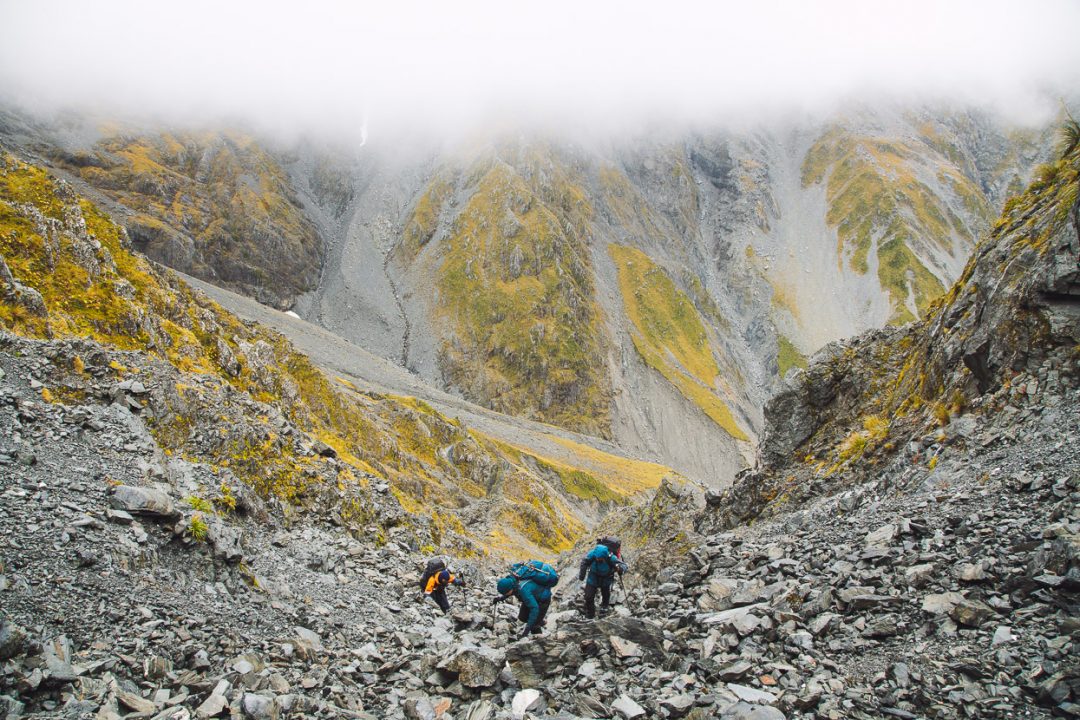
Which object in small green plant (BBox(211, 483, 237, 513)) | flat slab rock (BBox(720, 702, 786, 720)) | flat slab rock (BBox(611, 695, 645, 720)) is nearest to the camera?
flat slab rock (BBox(720, 702, 786, 720))

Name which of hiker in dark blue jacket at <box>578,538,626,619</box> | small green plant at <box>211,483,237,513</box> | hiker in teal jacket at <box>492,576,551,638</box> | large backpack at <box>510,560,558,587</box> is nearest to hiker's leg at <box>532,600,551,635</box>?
hiker in teal jacket at <box>492,576,551,638</box>

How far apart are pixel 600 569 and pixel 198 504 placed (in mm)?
10681

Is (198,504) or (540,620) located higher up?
(540,620)

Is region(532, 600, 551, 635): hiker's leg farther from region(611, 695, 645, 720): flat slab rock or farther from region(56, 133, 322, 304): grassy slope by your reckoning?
region(56, 133, 322, 304): grassy slope

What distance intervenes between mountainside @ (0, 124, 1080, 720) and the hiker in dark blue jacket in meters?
1.03

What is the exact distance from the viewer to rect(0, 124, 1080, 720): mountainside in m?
9.04

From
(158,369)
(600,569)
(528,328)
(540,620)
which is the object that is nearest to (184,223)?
(528,328)

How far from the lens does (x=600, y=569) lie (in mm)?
15641

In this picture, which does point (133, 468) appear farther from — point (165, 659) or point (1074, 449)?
point (1074, 449)

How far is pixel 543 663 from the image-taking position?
11.3 meters

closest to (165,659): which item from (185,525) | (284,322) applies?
(185,525)

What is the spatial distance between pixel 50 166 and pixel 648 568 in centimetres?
22203

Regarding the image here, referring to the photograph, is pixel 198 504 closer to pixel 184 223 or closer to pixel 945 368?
pixel 945 368

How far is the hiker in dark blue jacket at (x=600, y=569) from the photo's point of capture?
50.8 ft
